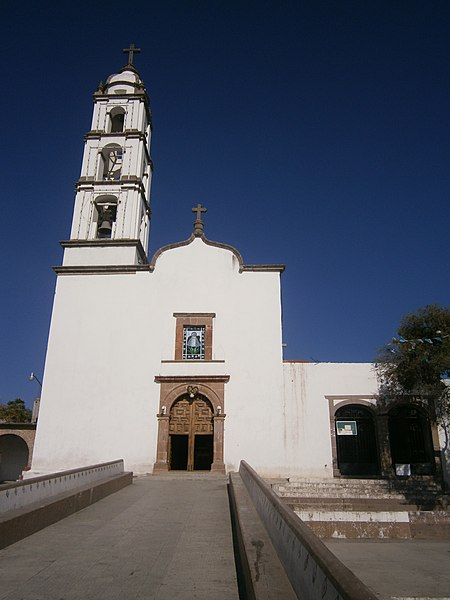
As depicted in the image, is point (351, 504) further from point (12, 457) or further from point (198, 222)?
point (12, 457)

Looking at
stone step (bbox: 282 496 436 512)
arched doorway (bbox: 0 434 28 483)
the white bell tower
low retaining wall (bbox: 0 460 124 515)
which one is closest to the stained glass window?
the white bell tower

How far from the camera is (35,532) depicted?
19.5 feet

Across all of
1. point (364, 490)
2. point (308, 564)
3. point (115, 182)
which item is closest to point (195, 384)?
point (364, 490)

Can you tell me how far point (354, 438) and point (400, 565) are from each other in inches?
405

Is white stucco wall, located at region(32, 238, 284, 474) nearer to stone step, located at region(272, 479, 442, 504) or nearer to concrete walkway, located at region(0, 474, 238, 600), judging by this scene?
stone step, located at region(272, 479, 442, 504)

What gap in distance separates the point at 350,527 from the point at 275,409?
7.28 m

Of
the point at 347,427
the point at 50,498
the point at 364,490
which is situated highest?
the point at 347,427

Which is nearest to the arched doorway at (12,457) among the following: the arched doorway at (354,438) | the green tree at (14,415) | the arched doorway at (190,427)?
the green tree at (14,415)

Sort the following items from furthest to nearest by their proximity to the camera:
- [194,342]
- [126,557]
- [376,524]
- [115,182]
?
1. [115,182]
2. [194,342]
3. [376,524]
4. [126,557]

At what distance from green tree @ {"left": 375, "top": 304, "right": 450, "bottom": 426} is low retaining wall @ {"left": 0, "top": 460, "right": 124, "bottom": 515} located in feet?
30.5

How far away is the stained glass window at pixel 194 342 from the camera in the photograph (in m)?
15.7

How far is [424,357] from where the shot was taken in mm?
13312

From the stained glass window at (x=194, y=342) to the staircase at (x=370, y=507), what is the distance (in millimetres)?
5061

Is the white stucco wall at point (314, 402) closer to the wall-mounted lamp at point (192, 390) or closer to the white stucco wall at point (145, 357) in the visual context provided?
the white stucco wall at point (145, 357)
